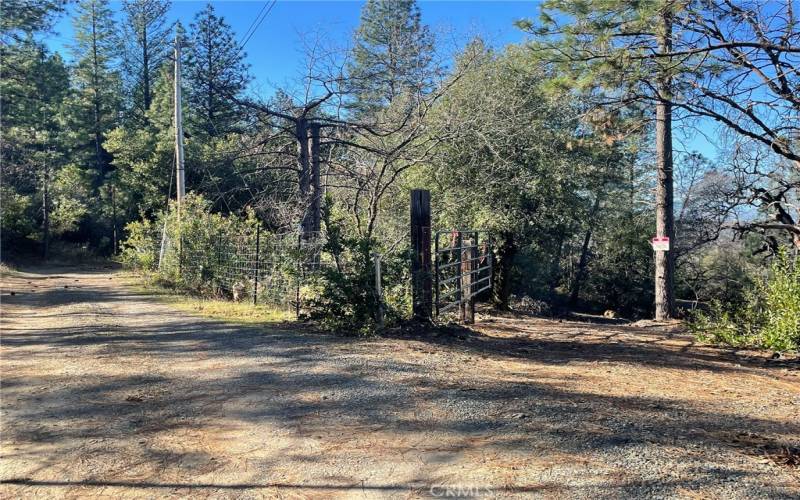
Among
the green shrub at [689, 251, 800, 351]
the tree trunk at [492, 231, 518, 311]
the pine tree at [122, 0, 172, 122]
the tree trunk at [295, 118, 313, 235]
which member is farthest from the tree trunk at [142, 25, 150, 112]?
the green shrub at [689, 251, 800, 351]

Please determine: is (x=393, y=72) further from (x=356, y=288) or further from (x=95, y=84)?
(x=95, y=84)

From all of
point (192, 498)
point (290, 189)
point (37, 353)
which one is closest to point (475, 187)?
point (290, 189)

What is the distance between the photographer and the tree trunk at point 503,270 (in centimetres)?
1575

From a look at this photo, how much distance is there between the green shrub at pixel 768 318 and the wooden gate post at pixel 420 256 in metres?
4.75

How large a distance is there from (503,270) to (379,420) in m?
11.9

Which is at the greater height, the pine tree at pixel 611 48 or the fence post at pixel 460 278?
the pine tree at pixel 611 48

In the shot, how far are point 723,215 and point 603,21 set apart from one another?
16.3ft

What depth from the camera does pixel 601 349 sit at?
28.7 feet

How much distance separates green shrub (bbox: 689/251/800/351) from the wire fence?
6.68 metres

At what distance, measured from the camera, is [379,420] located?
4430 millimetres

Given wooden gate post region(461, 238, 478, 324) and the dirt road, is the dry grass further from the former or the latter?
wooden gate post region(461, 238, 478, 324)

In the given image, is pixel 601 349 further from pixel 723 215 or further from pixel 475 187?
pixel 475 187

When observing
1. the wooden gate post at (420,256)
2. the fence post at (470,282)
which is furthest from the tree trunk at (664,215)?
the wooden gate post at (420,256)

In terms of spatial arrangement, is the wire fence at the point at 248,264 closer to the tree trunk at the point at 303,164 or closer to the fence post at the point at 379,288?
the tree trunk at the point at 303,164
